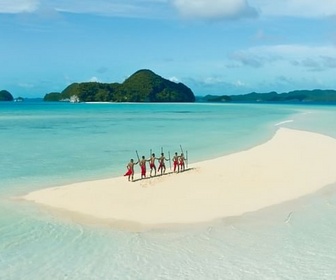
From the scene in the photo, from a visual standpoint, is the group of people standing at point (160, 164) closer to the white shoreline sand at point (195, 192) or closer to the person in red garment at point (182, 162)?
the person in red garment at point (182, 162)

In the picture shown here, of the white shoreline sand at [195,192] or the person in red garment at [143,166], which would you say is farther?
the person in red garment at [143,166]

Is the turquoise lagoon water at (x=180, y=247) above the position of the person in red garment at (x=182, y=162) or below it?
below

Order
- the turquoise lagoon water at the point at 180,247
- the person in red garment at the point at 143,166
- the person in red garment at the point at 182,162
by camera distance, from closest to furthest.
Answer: the turquoise lagoon water at the point at 180,247
the person in red garment at the point at 143,166
the person in red garment at the point at 182,162

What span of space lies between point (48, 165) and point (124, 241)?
1296cm

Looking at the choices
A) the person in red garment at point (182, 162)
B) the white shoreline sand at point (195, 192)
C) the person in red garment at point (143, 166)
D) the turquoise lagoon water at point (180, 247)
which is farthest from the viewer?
the person in red garment at point (182, 162)

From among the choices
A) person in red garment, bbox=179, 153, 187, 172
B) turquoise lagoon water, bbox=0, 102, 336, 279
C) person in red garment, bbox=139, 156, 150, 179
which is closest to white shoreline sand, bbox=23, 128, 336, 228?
person in red garment, bbox=179, 153, 187, 172

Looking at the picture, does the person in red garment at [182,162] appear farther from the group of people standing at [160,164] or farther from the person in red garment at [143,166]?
the person in red garment at [143,166]

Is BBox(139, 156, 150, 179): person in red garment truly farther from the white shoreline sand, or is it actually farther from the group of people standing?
the white shoreline sand

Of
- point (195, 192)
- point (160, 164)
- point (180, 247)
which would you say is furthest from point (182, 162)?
point (180, 247)

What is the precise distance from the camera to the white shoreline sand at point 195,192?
1323cm

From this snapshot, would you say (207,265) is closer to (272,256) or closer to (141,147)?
(272,256)

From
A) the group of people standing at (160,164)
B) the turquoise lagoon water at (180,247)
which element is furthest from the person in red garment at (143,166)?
the turquoise lagoon water at (180,247)

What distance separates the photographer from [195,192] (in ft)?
51.7

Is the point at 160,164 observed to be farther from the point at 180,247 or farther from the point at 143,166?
the point at 180,247
